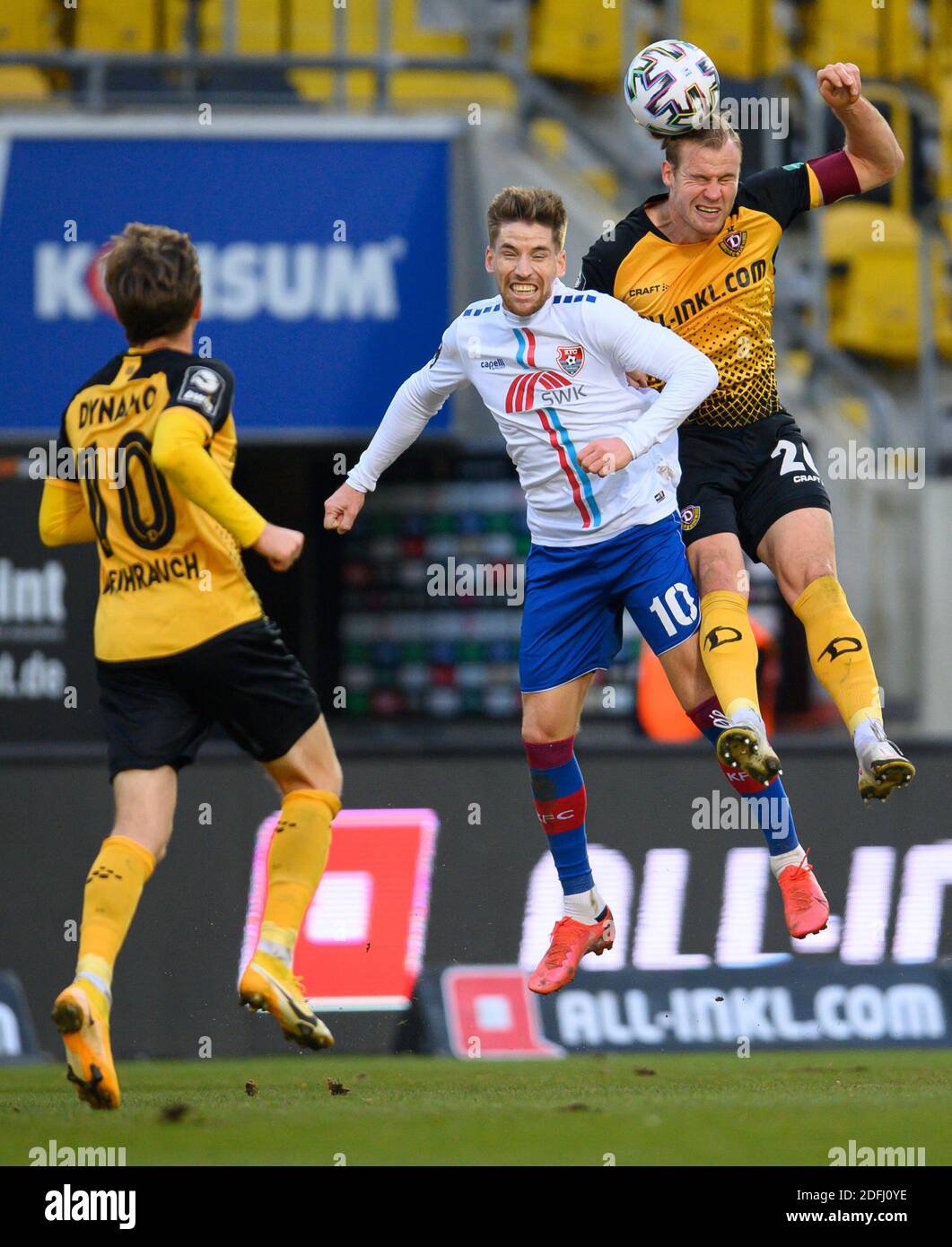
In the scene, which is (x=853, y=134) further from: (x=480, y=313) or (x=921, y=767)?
(x=921, y=767)

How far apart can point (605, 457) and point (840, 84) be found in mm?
1463

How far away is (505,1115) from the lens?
21.0 feet

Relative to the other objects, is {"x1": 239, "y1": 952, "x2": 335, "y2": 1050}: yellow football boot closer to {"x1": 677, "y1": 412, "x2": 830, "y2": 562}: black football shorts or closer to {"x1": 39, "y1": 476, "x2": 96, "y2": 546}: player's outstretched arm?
{"x1": 39, "y1": 476, "x2": 96, "y2": 546}: player's outstretched arm

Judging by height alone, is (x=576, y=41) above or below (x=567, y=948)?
above

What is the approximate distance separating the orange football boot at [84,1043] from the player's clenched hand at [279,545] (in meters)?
1.34

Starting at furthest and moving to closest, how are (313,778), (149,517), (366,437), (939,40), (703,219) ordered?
(939,40) < (366,437) < (703,219) < (313,778) < (149,517)

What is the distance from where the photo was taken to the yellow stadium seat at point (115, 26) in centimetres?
1377

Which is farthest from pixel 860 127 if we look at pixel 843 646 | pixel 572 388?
pixel 843 646

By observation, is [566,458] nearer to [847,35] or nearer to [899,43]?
[847,35]

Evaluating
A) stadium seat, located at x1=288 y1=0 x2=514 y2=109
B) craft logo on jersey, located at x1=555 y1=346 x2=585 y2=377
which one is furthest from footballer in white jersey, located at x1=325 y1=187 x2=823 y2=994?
stadium seat, located at x1=288 y1=0 x2=514 y2=109

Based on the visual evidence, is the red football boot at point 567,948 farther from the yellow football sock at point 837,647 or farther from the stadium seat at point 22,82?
the stadium seat at point 22,82

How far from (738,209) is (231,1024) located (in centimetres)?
472

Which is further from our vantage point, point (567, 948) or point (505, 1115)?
point (567, 948)
